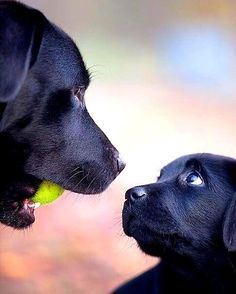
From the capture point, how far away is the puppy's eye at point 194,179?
11.0ft

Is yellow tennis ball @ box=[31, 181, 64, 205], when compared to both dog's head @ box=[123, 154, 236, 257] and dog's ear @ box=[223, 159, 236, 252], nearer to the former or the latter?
dog's head @ box=[123, 154, 236, 257]

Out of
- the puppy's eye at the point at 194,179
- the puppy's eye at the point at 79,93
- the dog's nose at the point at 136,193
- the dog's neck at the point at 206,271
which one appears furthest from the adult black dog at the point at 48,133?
the dog's neck at the point at 206,271

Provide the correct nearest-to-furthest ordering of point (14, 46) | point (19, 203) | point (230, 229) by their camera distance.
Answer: point (14, 46) < point (19, 203) < point (230, 229)

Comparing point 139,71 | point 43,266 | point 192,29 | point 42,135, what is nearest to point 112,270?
point 43,266

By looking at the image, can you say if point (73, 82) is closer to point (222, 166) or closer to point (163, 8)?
point (222, 166)

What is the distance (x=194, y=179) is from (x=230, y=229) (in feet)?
1.01

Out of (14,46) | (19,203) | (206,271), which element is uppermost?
(14,46)

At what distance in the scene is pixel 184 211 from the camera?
3281 millimetres

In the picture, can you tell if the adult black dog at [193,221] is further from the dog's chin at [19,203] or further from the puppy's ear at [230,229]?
the dog's chin at [19,203]

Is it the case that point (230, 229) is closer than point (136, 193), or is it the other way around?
point (230, 229)


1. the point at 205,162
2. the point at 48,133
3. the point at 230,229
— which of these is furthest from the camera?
the point at 205,162

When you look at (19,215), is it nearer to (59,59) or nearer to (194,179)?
(59,59)

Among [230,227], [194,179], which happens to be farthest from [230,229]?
[194,179]

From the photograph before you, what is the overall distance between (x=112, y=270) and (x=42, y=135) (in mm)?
1899
